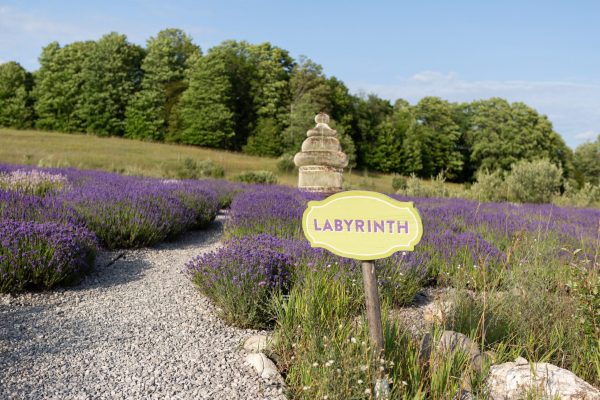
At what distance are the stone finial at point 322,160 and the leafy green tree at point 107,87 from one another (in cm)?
3685

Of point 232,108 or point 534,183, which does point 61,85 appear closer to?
point 232,108

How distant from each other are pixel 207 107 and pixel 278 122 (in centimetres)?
668

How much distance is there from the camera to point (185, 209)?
7.76 metres

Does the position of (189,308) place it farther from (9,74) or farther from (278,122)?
(9,74)

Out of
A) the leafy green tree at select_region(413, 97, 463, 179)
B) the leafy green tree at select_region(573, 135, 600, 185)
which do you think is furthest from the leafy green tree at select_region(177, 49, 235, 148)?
the leafy green tree at select_region(573, 135, 600, 185)

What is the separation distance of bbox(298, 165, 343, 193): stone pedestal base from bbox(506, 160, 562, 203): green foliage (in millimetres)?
6817

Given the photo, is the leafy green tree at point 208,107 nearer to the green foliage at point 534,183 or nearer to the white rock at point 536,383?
the green foliage at point 534,183

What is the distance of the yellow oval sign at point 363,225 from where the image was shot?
8.81 feet

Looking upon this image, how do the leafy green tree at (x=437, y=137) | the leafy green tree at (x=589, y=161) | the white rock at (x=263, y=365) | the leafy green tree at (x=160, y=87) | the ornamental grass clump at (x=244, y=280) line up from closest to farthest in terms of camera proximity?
the white rock at (x=263, y=365) < the ornamental grass clump at (x=244, y=280) < the leafy green tree at (x=160, y=87) < the leafy green tree at (x=437, y=137) < the leafy green tree at (x=589, y=161)

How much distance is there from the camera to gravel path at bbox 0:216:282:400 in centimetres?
293

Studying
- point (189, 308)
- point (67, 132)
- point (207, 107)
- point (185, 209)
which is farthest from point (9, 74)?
point (189, 308)

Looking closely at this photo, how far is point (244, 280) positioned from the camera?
3.96m

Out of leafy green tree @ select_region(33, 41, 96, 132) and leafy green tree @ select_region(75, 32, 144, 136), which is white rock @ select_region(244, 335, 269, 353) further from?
leafy green tree @ select_region(33, 41, 96, 132)

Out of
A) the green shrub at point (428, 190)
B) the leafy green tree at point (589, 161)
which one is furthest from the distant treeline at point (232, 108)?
the green shrub at point (428, 190)
